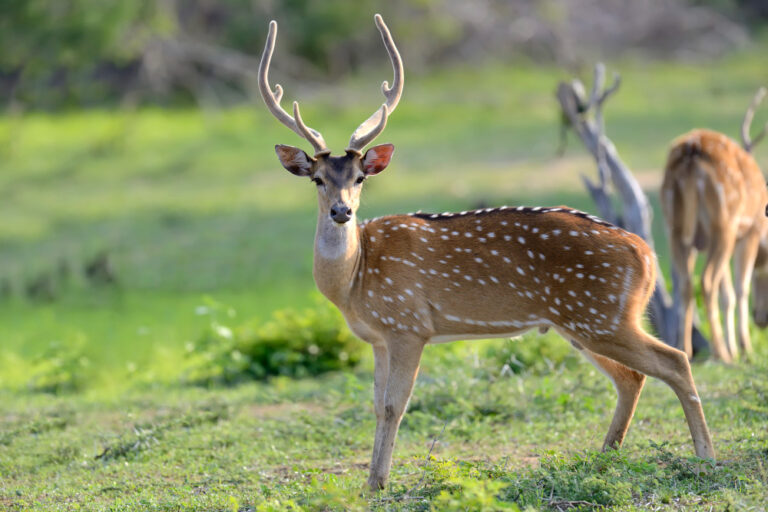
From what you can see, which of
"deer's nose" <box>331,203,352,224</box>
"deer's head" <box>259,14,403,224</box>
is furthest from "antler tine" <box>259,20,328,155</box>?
"deer's nose" <box>331,203,352,224</box>

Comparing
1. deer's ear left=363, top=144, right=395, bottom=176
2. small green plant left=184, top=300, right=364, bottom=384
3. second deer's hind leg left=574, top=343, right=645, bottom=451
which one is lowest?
small green plant left=184, top=300, right=364, bottom=384

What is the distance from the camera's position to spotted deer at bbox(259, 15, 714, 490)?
22.2ft

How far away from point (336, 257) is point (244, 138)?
15.9 metres

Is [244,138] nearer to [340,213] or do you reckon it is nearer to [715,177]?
[715,177]

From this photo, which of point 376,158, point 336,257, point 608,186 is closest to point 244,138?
point 608,186

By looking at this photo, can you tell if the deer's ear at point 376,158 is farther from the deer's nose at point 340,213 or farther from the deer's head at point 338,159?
the deer's nose at point 340,213

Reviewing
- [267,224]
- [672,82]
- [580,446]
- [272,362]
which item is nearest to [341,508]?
[580,446]

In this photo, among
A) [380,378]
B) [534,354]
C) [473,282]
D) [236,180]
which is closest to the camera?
[473,282]

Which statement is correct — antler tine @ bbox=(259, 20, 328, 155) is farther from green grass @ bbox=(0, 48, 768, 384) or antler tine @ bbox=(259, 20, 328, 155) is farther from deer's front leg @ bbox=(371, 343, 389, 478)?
green grass @ bbox=(0, 48, 768, 384)

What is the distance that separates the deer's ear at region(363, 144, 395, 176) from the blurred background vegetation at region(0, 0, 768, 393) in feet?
10.6

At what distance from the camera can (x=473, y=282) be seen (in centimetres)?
713

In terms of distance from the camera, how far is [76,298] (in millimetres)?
14609

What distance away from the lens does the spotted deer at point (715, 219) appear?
10430mm

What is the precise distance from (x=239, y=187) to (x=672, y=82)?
1172 cm
